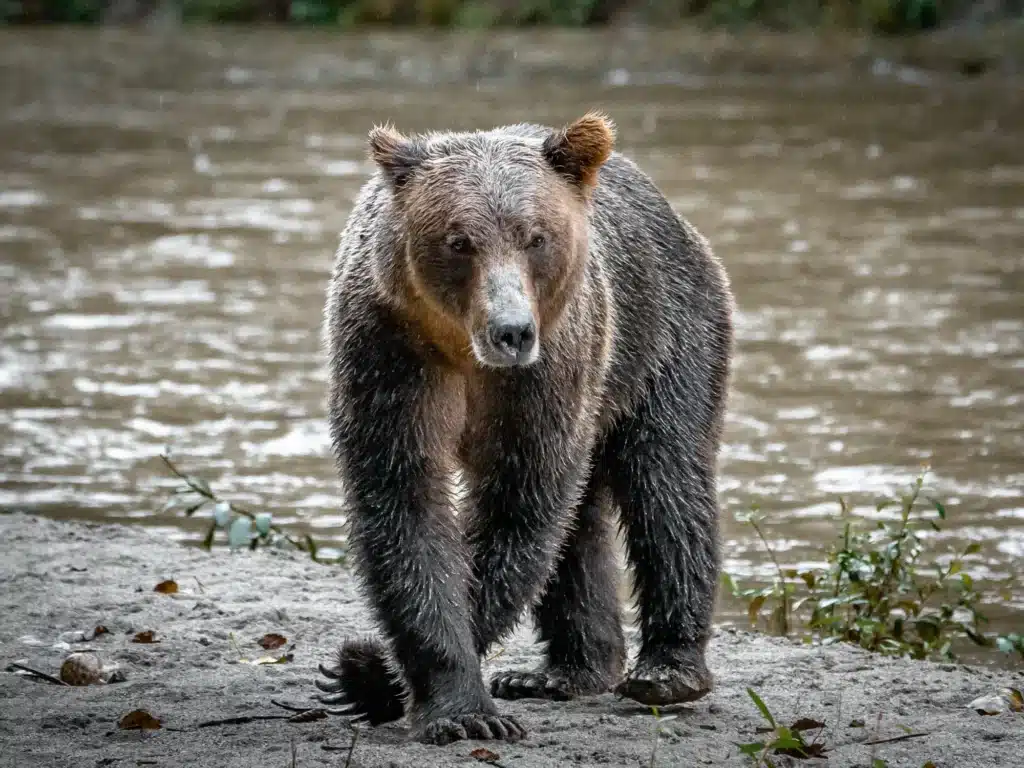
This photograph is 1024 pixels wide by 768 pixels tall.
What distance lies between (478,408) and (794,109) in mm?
18336

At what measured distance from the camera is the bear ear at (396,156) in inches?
188

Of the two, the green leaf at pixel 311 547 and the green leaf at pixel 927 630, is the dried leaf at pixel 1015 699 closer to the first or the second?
the green leaf at pixel 927 630

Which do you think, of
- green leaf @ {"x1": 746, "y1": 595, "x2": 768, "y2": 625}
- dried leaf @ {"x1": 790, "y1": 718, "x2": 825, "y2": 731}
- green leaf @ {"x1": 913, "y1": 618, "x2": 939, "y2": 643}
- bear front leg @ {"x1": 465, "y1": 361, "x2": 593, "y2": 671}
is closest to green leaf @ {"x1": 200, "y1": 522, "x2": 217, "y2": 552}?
green leaf @ {"x1": 746, "y1": 595, "x2": 768, "y2": 625}

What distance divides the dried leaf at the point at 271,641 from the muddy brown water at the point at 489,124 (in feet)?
6.60

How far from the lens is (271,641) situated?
6.04m

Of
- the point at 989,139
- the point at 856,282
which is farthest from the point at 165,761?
the point at 989,139

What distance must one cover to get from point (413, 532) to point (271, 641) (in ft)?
4.92

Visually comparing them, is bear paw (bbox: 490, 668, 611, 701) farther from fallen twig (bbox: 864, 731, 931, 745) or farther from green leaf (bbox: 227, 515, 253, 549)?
green leaf (bbox: 227, 515, 253, 549)

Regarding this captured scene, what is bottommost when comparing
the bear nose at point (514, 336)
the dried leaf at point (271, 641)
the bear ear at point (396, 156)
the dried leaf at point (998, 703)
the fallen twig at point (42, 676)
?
the dried leaf at point (271, 641)

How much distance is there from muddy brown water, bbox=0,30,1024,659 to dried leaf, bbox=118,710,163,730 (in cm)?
299

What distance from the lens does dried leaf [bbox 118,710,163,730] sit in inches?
191

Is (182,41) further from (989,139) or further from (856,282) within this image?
(856,282)

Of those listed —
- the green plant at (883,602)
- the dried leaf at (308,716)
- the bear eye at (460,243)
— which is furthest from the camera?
the green plant at (883,602)

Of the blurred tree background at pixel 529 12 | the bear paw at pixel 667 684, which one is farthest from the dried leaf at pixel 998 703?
the blurred tree background at pixel 529 12
